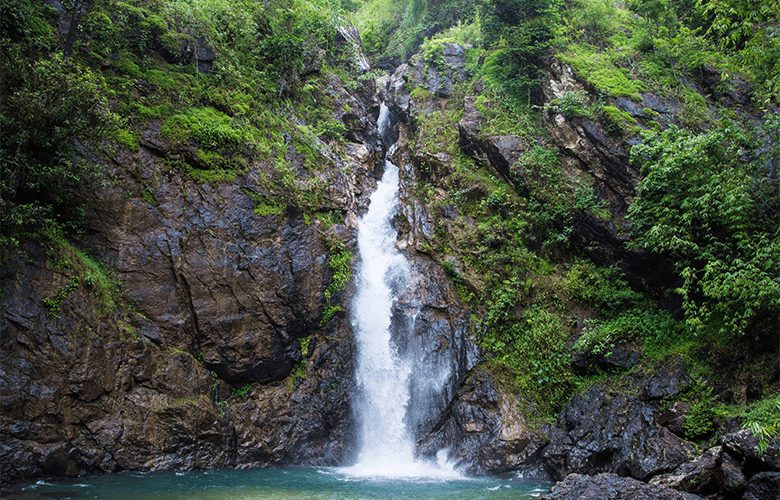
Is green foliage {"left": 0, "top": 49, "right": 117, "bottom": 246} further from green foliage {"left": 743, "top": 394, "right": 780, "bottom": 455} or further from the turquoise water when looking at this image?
green foliage {"left": 743, "top": 394, "right": 780, "bottom": 455}

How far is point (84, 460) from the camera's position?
364 inches

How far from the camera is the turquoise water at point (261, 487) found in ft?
26.0

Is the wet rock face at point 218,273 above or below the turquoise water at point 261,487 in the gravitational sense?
above

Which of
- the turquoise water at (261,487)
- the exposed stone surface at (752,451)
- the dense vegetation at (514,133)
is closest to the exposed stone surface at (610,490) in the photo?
the exposed stone surface at (752,451)

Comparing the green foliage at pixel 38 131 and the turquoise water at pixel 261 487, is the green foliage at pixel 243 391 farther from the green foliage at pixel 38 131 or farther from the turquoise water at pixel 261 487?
the green foliage at pixel 38 131

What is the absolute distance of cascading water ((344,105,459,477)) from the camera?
12695 mm

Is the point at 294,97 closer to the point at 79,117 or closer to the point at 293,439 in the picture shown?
the point at 79,117

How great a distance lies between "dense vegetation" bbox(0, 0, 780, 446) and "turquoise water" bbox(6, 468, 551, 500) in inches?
148

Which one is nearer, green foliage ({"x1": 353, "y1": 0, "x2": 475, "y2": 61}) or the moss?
the moss

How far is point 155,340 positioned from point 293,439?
17.5ft

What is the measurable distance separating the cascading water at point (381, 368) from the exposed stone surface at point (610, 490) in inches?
214

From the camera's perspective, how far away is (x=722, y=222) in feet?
31.9

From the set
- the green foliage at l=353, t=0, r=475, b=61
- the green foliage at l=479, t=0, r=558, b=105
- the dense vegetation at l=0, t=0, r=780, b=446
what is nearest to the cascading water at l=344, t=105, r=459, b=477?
the dense vegetation at l=0, t=0, r=780, b=446

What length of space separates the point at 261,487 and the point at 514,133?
16.0 metres
